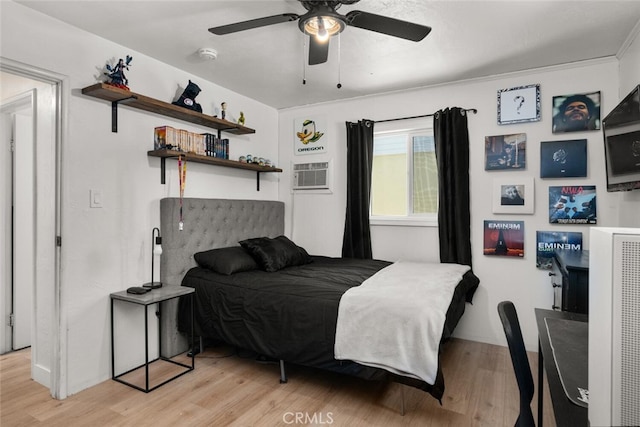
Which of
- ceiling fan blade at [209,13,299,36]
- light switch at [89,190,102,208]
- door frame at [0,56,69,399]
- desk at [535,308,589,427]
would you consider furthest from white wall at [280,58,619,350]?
door frame at [0,56,69,399]

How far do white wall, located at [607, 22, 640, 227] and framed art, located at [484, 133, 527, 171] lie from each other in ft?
2.42

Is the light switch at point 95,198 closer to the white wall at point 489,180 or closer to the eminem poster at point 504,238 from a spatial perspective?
the white wall at point 489,180

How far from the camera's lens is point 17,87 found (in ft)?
8.95

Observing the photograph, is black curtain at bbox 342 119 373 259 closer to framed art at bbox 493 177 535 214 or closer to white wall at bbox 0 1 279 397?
framed art at bbox 493 177 535 214

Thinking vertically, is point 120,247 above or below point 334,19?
below

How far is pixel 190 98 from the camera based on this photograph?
10.0ft

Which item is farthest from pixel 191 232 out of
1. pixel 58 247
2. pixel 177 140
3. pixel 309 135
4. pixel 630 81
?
pixel 630 81

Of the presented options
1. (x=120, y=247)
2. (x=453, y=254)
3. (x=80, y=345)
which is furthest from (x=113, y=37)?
(x=453, y=254)

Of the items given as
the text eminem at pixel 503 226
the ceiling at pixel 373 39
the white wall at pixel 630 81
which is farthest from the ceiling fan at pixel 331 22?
the text eminem at pixel 503 226

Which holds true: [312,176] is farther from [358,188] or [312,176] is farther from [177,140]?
[177,140]

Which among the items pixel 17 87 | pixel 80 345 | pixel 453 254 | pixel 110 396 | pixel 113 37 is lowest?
pixel 110 396

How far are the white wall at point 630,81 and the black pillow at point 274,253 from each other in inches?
103

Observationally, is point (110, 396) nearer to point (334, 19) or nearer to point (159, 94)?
point (159, 94)

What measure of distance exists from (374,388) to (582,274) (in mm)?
1470
